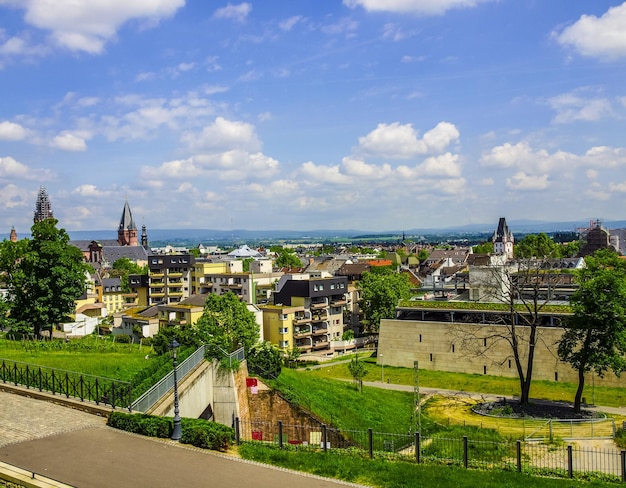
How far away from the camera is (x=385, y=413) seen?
33.8 m

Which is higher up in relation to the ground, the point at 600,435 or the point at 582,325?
the point at 582,325

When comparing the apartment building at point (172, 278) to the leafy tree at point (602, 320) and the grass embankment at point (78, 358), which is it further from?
the leafy tree at point (602, 320)

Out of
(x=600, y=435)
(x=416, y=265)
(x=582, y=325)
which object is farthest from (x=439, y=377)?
(x=416, y=265)

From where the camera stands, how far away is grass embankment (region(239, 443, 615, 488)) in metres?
16.6

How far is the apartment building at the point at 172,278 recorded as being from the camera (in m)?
89.4

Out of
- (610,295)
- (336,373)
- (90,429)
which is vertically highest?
(610,295)

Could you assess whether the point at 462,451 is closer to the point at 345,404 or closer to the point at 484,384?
the point at 345,404

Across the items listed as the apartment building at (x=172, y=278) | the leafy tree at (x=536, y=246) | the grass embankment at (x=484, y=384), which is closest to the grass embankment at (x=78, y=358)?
the grass embankment at (x=484, y=384)

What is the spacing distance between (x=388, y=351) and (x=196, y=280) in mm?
41695

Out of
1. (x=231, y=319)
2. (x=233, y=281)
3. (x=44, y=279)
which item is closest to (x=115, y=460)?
(x=44, y=279)

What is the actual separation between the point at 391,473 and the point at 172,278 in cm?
7636

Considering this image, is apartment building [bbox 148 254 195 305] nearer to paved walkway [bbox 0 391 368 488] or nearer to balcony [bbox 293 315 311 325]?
balcony [bbox 293 315 311 325]

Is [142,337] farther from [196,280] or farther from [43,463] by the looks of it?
[43,463]

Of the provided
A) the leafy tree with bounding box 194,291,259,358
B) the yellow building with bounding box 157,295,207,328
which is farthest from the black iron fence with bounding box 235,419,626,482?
the yellow building with bounding box 157,295,207,328
